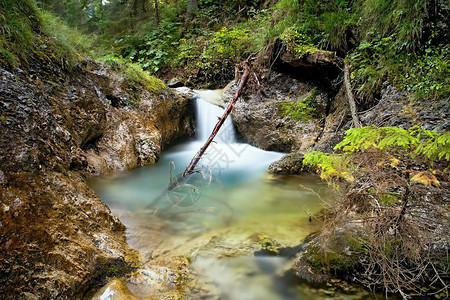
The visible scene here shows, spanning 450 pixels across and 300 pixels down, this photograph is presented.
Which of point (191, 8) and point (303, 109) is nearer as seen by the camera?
point (303, 109)

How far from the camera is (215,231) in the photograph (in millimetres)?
3512

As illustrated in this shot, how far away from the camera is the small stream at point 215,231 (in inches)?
95.8

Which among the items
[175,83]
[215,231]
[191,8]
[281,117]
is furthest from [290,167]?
[191,8]

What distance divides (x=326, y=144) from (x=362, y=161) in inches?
159

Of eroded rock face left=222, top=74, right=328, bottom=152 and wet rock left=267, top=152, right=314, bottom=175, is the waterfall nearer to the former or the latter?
eroded rock face left=222, top=74, right=328, bottom=152

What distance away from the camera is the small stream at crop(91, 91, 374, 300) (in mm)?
2434

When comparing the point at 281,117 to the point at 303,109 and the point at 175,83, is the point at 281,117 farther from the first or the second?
the point at 175,83

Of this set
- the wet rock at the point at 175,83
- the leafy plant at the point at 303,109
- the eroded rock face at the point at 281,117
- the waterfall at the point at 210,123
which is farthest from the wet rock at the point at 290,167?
the wet rock at the point at 175,83

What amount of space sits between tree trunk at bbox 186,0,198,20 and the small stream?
1080 centimetres

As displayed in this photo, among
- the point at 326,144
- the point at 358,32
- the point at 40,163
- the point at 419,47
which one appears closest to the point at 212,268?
the point at 40,163

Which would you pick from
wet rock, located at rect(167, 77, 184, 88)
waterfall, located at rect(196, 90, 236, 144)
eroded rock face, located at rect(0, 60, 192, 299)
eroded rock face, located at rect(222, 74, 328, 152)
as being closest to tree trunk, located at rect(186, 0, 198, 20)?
wet rock, located at rect(167, 77, 184, 88)

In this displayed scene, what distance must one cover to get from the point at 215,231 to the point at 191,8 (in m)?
14.1

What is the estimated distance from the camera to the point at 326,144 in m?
5.99

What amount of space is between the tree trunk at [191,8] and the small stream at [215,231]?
35.4 ft
